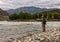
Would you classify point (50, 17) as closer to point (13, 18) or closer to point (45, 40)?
point (13, 18)

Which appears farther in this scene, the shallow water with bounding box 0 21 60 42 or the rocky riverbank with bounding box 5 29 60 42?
the shallow water with bounding box 0 21 60 42

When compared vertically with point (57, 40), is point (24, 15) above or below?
below

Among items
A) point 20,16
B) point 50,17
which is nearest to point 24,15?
point 20,16

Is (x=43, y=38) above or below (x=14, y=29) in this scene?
above

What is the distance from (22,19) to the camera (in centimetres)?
18138

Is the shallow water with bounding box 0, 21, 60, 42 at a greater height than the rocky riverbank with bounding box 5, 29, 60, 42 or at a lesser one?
lesser

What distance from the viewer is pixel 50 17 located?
597ft

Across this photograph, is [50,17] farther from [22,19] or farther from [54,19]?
[22,19]

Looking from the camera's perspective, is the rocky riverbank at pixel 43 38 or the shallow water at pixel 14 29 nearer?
the rocky riverbank at pixel 43 38

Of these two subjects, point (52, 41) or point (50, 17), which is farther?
point (50, 17)

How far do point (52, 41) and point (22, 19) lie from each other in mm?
162271

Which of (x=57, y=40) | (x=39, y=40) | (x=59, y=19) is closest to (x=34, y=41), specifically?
(x=39, y=40)

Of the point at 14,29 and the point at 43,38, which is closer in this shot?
the point at 43,38

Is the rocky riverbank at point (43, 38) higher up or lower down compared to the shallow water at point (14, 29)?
higher up
